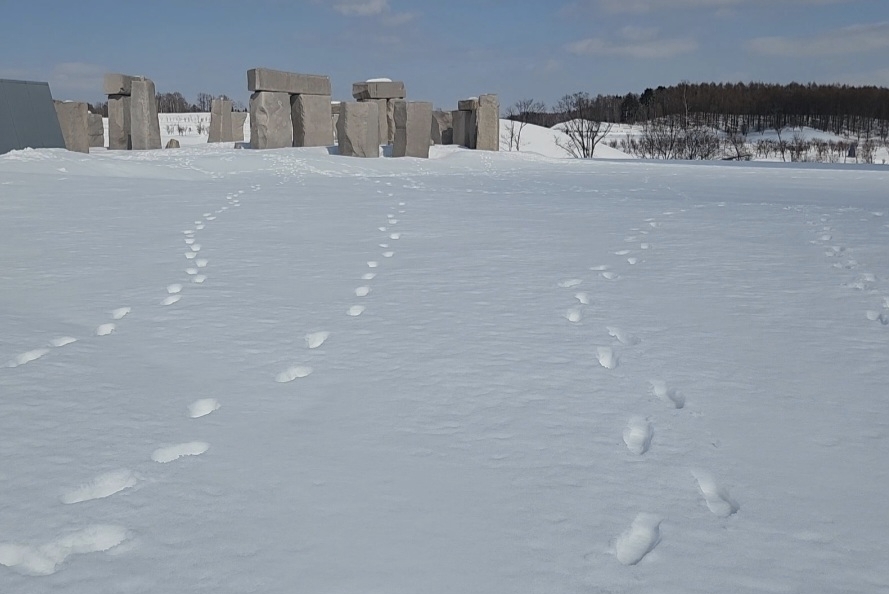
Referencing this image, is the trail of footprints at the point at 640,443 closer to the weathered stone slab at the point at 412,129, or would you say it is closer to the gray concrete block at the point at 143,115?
the weathered stone slab at the point at 412,129

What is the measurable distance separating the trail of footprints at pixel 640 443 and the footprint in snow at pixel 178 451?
128 cm

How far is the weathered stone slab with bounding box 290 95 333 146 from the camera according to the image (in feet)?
57.2

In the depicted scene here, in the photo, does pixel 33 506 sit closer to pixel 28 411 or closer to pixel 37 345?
pixel 28 411

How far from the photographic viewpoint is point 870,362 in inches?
129

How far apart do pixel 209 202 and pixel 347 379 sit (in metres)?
6.32

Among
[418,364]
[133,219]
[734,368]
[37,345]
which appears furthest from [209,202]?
[734,368]

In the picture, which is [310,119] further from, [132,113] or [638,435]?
[638,435]

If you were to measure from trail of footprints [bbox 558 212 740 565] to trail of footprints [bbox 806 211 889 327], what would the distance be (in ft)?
4.69

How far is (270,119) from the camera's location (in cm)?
1656

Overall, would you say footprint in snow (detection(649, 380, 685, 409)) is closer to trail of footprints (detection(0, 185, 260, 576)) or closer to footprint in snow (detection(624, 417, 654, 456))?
footprint in snow (detection(624, 417, 654, 456))

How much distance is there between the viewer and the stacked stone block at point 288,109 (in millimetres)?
15953


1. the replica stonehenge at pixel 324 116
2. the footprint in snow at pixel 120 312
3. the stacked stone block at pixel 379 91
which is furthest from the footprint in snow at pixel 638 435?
the stacked stone block at pixel 379 91

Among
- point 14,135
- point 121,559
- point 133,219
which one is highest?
point 14,135

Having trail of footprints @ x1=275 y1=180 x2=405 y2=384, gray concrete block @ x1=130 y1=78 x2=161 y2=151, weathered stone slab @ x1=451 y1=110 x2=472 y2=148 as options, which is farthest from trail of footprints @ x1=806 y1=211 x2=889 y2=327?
gray concrete block @ x1=130 y1=78 x2=161 y2=151
